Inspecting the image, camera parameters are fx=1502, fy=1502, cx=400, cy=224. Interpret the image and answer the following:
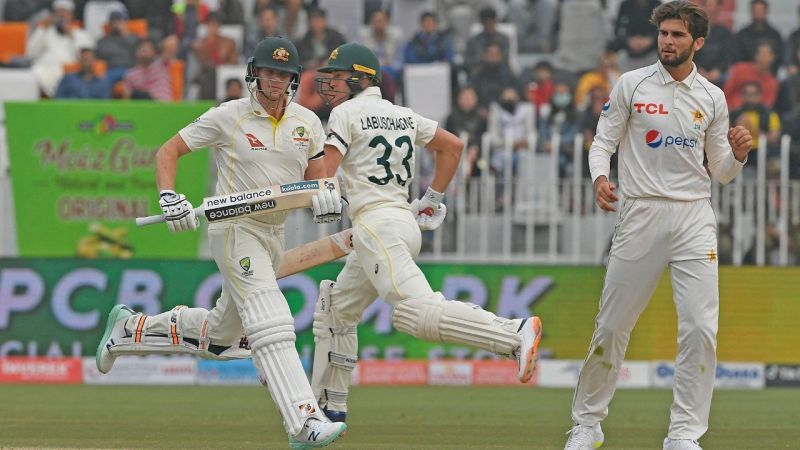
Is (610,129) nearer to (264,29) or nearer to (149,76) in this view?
(149,76)

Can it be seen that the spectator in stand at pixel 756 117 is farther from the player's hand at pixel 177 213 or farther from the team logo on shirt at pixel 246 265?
the player's hand at pixel 177 213

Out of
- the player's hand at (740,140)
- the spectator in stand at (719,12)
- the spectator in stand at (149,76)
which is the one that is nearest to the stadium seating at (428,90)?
the spectator in stand at (149,76)

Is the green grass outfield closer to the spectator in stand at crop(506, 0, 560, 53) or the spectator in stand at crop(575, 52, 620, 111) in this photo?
the spectator in stand at crop(575, 52, 620, 111)

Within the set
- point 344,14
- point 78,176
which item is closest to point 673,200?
point 78,176

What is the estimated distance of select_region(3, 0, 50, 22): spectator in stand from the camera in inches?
745

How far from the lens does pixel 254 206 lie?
24.6 feet

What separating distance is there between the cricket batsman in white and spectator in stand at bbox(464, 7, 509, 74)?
9.59m

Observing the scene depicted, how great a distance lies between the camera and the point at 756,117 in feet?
50.5

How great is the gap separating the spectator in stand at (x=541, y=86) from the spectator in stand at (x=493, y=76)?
0.65 ft

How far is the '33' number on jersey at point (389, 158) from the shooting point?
802 centimetres

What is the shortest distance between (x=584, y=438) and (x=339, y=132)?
80.0 inches

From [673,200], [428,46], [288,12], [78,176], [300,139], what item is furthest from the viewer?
[288,12]

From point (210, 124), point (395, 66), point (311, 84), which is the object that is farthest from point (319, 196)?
point (395, 66)

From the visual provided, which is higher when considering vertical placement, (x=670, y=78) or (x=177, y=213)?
(x=670, y=78)
